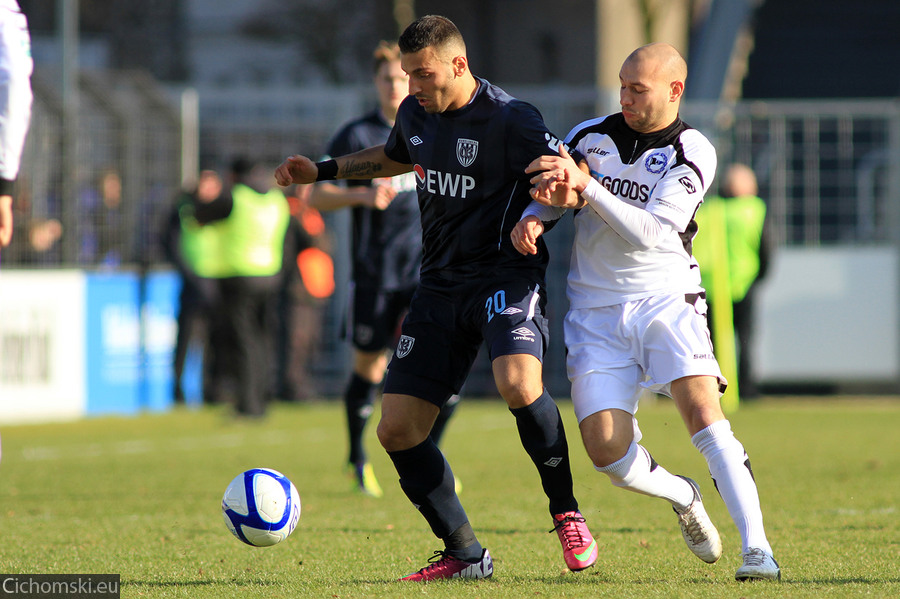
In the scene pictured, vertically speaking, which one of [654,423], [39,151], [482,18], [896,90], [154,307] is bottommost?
[654,423]

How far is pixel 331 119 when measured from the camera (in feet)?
48.9

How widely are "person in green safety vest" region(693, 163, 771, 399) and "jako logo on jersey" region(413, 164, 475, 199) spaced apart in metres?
9.13

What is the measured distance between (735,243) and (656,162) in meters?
9.29

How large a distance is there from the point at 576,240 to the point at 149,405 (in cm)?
968

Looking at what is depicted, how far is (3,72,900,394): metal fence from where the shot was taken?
14109 millimetres

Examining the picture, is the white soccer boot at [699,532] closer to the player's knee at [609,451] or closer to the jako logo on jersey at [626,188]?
the player's knee at [609,451]

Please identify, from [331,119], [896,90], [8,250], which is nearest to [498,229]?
[8,250]

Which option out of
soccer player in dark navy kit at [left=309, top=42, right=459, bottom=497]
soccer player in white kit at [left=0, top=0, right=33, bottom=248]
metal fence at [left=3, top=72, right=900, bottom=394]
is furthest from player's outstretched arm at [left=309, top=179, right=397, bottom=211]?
metal fence at [left=3, top=72, right=900, bottom=394]

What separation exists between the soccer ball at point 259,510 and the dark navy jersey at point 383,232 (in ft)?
8.25

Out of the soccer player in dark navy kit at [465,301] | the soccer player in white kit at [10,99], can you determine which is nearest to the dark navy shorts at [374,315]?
the soccer player in dark navy kit at [465,301]

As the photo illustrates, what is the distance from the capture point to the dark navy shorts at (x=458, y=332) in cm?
493

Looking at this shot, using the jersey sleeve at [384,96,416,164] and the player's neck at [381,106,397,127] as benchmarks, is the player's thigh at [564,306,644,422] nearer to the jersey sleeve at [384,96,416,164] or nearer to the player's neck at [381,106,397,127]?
the jersey sleeve at [384,96,416,164]

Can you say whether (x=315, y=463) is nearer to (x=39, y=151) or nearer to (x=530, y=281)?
(x=530, y=281)

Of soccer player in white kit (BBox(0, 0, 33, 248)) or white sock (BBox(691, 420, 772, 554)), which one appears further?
white sock (BBox(691, 420, 772, 554))
